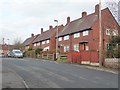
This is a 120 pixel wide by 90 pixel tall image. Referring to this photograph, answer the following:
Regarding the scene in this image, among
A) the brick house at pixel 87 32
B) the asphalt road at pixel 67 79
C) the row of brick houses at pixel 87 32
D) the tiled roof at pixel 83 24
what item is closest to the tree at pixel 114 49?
the asphalt road at pixel 67 79

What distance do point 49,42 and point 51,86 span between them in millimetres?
61137

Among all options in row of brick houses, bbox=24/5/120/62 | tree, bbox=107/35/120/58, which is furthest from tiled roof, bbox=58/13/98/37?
tree, bbox=107/35/120/58

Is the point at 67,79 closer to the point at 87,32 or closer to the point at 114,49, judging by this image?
the point at 114,49

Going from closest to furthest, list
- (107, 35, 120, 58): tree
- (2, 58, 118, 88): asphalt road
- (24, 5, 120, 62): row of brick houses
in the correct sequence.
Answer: (2, 58, 118, 88): asphalt road
(107, 35, 120, 58): tree
(24, 5, 120, 62): row of brick houses

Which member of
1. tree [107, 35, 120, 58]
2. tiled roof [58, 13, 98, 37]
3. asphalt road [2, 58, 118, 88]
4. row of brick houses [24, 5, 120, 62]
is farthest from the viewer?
tiled roof [58, 13, 98, 37]

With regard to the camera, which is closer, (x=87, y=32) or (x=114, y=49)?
(x=114, y=49)

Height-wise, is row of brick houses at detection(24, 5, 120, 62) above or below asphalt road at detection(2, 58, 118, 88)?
above

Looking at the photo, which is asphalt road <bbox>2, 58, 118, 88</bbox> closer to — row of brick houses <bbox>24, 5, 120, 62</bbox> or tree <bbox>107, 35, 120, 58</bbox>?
tree <bbox>107, 35, 120, 58</bbox>

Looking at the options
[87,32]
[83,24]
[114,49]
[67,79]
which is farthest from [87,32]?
[67,79]

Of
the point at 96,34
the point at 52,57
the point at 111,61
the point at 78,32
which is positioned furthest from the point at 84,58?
the point at 78,32

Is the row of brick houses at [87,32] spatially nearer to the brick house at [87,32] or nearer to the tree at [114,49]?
the brick house at [87,32]

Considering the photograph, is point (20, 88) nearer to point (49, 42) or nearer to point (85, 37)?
point (85, 37)

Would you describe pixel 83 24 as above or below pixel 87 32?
above

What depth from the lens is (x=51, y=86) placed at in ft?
46.5
